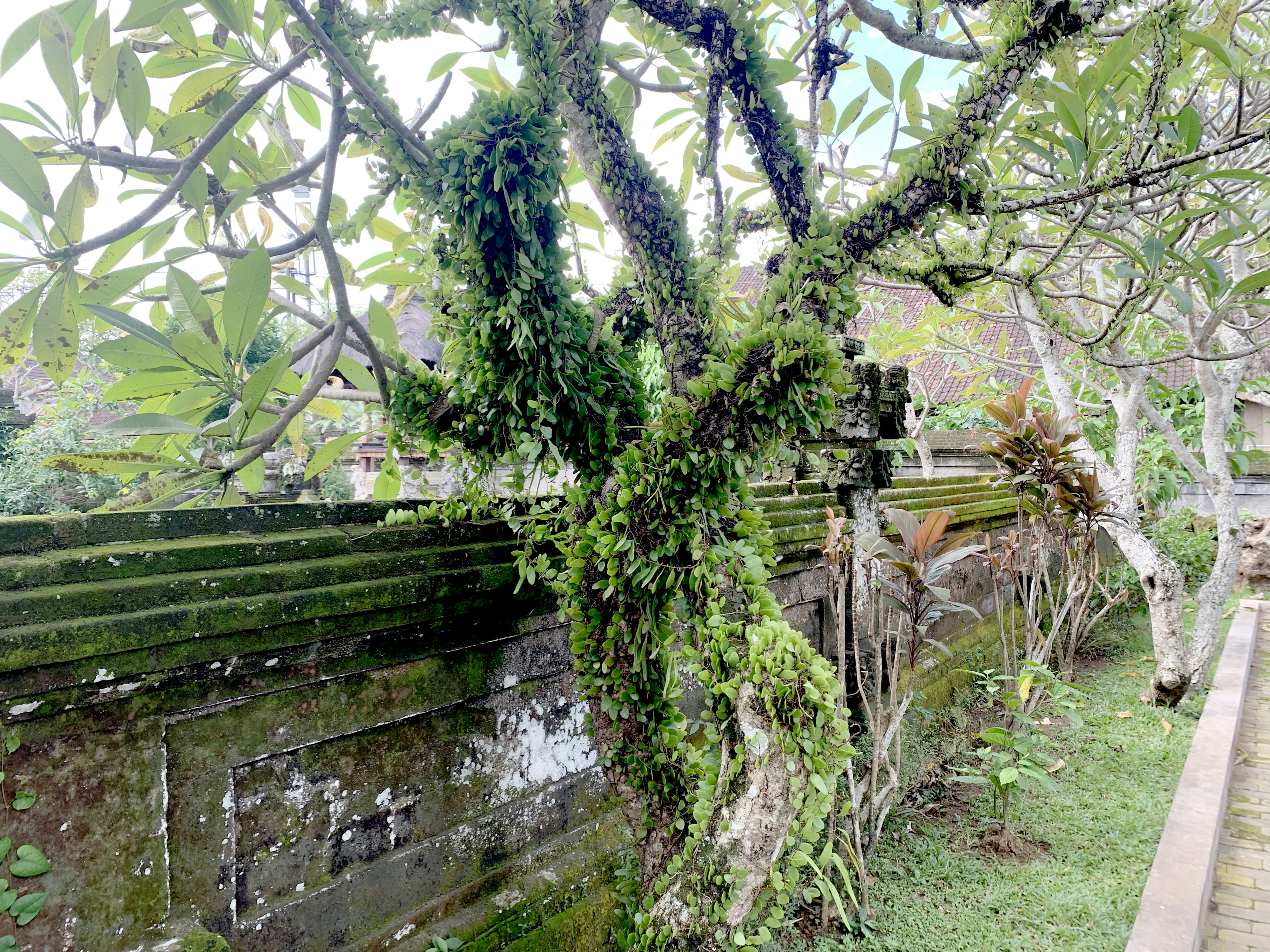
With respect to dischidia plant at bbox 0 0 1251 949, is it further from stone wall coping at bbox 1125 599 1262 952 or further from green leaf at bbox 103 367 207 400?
stone wall coping at bbox 1125 599 1262 952

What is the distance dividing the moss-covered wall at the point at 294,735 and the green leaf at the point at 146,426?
367 millimetres

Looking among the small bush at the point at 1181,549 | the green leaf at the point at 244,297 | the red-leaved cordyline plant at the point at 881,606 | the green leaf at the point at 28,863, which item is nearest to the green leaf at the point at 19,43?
the green leaf at the point at 244,297

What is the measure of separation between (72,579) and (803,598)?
246cm

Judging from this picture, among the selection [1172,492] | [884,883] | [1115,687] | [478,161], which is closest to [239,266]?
[478,161]

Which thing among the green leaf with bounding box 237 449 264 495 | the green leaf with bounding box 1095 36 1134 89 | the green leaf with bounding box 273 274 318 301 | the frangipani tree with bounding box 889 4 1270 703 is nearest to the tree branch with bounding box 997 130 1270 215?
the frangipani tree with bounding box 889 4 1270 703

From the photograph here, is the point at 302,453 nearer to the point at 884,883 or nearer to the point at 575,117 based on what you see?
the point at 575,117

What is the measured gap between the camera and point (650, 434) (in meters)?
1.45

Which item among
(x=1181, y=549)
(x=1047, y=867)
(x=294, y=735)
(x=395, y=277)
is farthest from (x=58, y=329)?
(x=1181, y=549)

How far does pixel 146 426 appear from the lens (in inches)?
38.6

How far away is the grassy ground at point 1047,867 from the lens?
7.03 ft

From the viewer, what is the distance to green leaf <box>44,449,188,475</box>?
40.6 inches

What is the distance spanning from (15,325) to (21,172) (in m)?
0.30

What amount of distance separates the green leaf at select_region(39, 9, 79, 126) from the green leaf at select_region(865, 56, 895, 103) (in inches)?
70.9

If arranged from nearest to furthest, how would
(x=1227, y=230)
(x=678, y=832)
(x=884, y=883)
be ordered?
(x=678, y=832) → (x=1227, y=230) → (x=884, y=883)
